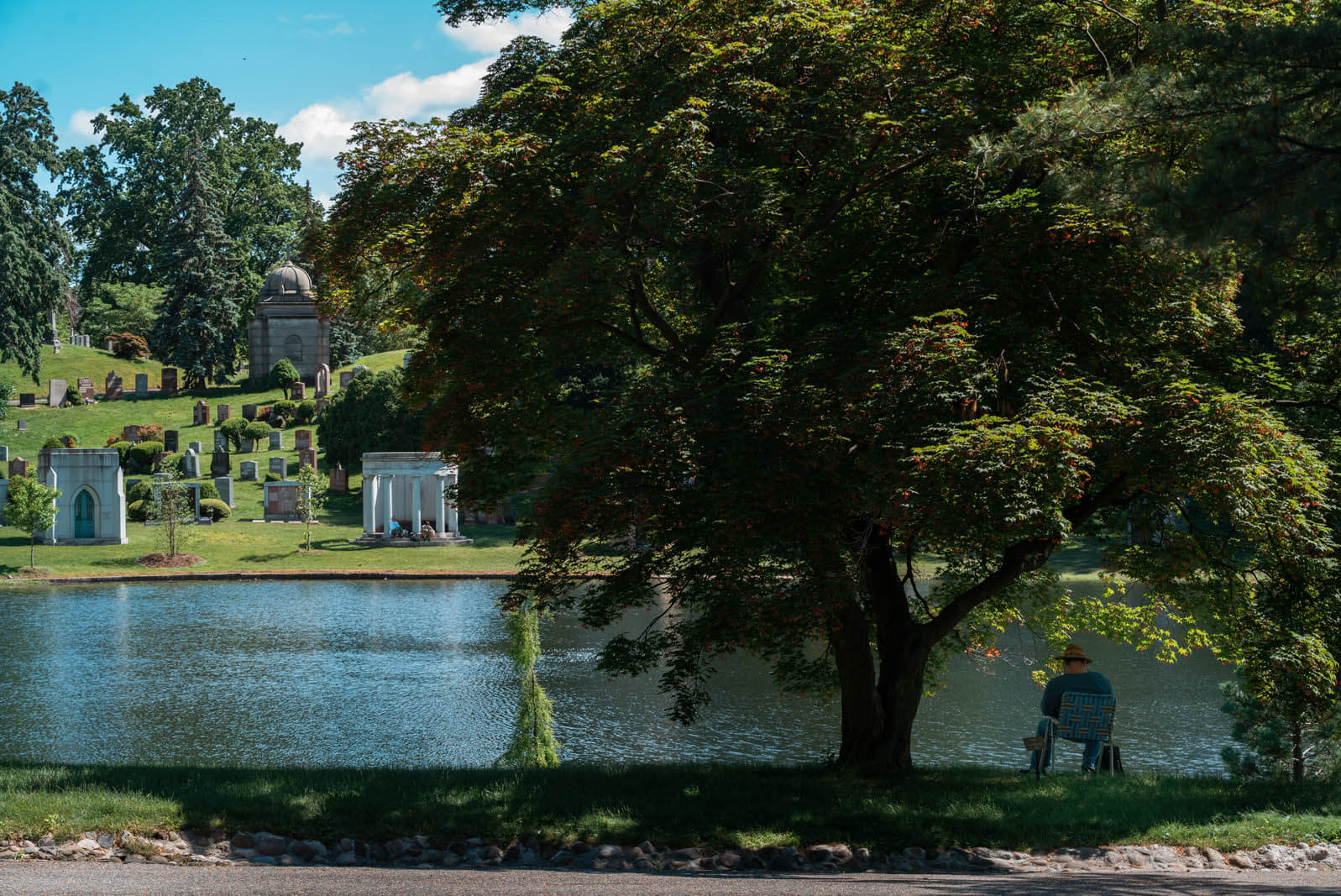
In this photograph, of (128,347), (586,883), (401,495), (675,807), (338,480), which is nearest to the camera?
(586,883)

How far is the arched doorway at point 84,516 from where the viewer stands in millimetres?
40969

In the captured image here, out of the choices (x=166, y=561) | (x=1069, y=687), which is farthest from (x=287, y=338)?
(x=1069, y=687)

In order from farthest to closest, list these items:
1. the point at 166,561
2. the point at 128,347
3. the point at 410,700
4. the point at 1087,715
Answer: the point at 128,347 → the point at 166,561 → the point at 410,700 → the point at 1087,715

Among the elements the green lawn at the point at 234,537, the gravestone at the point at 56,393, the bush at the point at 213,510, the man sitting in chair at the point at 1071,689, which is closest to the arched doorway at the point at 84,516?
the green lawn at the point at 234,537

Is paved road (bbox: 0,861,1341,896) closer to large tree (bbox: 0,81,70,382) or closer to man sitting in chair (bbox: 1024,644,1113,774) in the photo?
man sitting in chair (bbox: 1024,644,1113,774)

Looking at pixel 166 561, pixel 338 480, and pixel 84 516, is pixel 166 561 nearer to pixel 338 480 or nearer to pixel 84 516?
pixel 84 516

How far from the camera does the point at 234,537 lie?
41.8 m

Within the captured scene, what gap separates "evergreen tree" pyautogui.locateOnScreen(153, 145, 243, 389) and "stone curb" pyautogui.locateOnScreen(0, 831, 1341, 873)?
6416cm

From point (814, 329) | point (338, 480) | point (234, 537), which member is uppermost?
point (814, 329)

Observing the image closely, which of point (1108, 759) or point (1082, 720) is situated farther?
point (1108, 759)

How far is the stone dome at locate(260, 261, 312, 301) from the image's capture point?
2731 inches

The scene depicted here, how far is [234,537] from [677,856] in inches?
1462

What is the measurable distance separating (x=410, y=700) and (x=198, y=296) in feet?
189

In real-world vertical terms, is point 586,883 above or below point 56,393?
below
